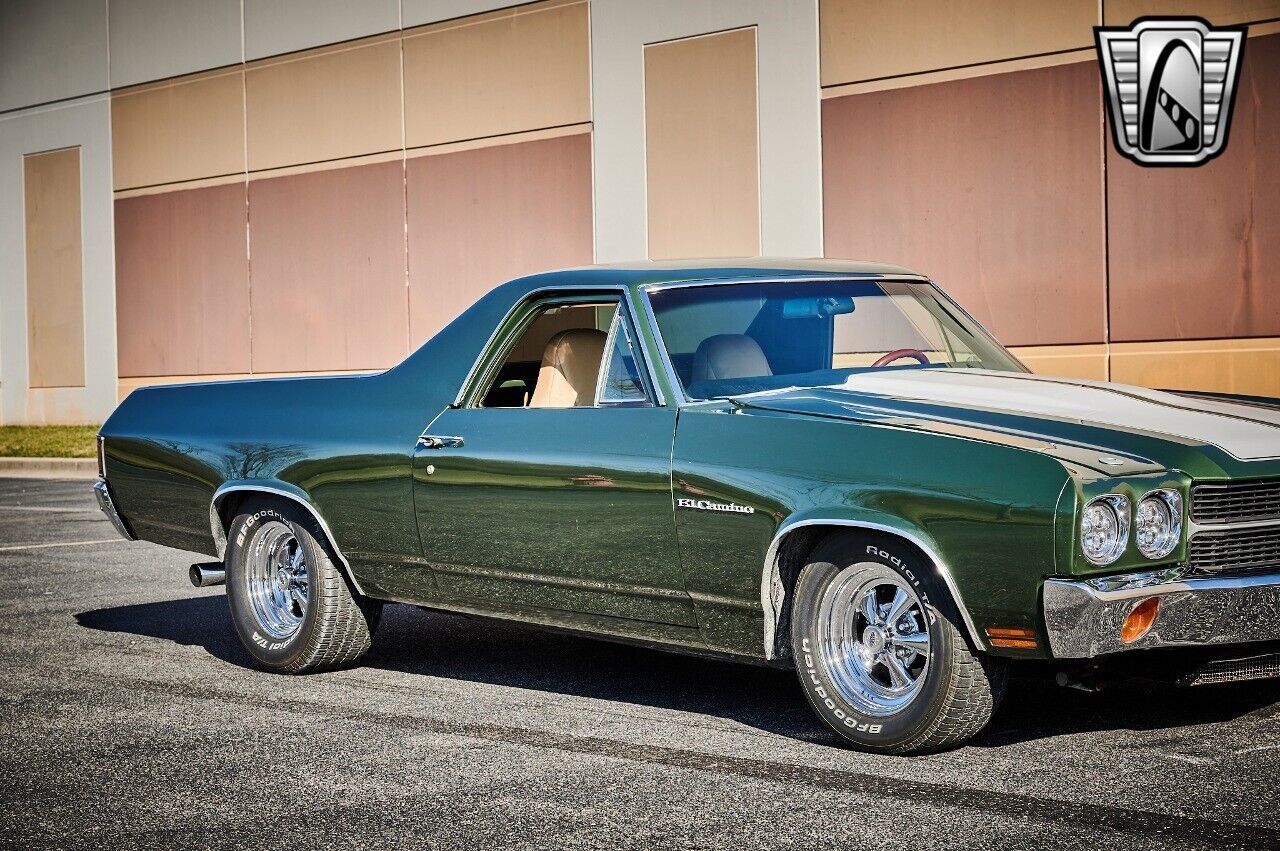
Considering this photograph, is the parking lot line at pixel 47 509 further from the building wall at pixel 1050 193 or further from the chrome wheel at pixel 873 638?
the chrome wheel at pixel 873 638

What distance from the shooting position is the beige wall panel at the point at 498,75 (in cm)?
2223

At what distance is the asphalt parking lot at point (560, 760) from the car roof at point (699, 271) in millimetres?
1527

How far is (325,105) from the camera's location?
2550 centimetres

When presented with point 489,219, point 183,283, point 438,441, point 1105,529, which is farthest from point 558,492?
point 183,283

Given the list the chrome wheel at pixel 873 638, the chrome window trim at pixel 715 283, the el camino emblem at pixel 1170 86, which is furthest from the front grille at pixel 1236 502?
the el camino emblem at pixel 1170 86

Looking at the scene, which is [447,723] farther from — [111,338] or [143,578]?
[111,338]

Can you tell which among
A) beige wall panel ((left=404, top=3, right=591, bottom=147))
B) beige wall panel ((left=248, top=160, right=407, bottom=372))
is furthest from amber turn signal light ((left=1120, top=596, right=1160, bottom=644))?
beige wall panel ((left=248, top=160, right=407, bottom=372))

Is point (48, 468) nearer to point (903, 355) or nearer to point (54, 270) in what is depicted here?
point (54, 270)

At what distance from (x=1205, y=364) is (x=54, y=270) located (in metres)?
20.9

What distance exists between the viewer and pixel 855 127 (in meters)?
19.1

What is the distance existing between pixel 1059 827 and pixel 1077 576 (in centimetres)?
72

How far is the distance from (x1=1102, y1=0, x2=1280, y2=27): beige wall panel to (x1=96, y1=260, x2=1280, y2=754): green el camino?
34.3ft

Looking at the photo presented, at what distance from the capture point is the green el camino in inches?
194

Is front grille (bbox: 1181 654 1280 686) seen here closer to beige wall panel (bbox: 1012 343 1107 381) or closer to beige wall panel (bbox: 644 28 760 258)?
beige wall panel (bbox: 1012 343 1107 381)
